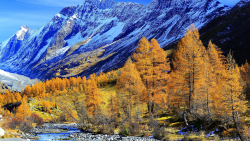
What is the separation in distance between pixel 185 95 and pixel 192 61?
499cm

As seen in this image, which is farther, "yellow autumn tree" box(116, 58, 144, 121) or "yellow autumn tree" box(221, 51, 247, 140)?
"yellow autumn tree" box(116, 58, 144, 121)

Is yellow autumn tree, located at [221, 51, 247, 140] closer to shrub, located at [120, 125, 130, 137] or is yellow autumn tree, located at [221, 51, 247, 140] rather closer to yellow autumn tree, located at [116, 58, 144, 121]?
yellow autumn tree, located at [116, 58, 144, 121]

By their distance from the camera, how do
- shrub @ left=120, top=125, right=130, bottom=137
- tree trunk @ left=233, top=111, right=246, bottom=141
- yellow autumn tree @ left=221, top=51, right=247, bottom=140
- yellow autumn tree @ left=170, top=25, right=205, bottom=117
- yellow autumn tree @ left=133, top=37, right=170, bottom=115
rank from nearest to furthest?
1. tree trunk @ left=233, top=111, right=246, bottom=141
2. yellow autumn tree @ left=221, top=51, right=247, bottom=140
3. yellow autumn tree @ left=170, top=25, right=205, bottom=117
4. yellow autumn tree @ left=133, top=37, right=170, bottom=115
5. shrub @ left=120, top=125, right=130, bottom=137

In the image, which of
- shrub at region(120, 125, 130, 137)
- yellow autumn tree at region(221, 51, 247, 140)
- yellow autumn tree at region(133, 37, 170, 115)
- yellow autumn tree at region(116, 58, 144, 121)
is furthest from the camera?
yellow autumn tree at region(116, 58, 144, 121)

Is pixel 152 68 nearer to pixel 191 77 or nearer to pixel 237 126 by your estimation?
pixel 191 77

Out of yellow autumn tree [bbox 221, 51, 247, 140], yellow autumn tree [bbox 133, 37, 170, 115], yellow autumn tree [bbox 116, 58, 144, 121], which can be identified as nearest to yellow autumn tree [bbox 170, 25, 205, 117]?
yellow autumn tree [bbox 133, 37, 170, 115]

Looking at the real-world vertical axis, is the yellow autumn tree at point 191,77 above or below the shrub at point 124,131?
above

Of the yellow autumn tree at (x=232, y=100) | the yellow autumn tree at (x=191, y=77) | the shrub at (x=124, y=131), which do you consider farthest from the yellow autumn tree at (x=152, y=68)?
the yellow autumn tree at (x=232, y=100)

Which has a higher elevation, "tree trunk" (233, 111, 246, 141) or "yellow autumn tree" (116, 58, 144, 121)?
"yellow autumn tree" (116, 58, 144, 121)

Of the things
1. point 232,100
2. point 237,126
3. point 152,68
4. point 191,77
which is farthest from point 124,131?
point 232,100

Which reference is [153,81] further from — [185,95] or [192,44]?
[192,44]

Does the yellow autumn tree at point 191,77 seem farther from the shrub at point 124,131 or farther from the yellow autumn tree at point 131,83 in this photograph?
the shrub at point 124,131

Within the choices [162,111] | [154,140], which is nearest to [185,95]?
[154,140]

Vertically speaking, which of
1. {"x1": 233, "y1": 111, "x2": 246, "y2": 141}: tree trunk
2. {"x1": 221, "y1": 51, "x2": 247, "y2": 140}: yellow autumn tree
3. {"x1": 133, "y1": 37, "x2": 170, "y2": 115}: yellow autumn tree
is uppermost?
{"x1": 133, "y1": 37, "x2": 170, "y2": 115}: yellow autumn tree
